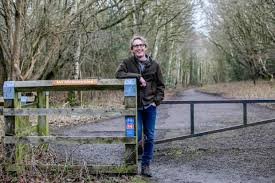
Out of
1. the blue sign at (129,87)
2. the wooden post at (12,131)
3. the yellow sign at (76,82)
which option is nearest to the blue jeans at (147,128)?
the blue sign at (129,87)

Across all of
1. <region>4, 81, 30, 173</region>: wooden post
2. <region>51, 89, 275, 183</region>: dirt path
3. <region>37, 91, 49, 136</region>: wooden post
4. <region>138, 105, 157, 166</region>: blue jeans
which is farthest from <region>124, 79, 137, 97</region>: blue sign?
<region>37, 91, 49, 136</region>: wooden post

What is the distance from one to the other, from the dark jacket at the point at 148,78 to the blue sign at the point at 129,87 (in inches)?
11.0

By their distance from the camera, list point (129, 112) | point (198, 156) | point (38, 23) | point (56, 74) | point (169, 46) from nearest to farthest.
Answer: point (129, 112)
point (198, 156)
point (38, 23)
point (56, 74)
point (169, 46)

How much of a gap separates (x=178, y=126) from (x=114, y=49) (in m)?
13.7

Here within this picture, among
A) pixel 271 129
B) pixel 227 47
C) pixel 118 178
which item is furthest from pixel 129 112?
pixel 227 47

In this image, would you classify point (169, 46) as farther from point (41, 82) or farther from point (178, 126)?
point (41, 82)

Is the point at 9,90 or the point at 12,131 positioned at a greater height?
the point at 9,90

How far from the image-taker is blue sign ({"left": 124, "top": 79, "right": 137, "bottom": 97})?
6309 mm

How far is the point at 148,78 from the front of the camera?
6.66 metres

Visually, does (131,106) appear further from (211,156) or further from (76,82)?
(211,156)

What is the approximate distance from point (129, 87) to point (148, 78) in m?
0.48

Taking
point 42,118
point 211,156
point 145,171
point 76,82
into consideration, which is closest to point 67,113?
point 76,82

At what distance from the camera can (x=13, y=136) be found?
641 centimetres

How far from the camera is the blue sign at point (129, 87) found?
20.7 feet
